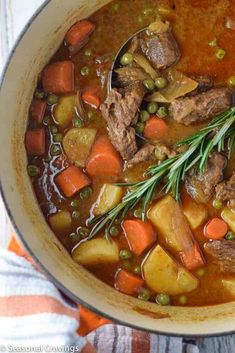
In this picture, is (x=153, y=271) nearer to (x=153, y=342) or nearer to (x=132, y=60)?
(x=153, y=342)

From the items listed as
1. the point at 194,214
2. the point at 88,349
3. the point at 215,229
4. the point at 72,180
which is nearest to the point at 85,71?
the point at 72,180

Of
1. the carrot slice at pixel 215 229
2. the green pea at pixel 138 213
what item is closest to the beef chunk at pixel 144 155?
the green pea at pixel 138 213

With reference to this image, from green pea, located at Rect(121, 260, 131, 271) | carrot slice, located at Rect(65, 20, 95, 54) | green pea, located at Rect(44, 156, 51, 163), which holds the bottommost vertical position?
green pea, located at Rect(121, 260, 131, 271)

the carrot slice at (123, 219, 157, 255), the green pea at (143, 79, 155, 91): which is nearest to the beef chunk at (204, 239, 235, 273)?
the carrot slice at (123, 219, 157, 255)

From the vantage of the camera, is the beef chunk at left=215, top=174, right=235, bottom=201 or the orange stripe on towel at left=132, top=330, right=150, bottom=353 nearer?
the beef chunk at left=215, top=174, right=235, bottom=201

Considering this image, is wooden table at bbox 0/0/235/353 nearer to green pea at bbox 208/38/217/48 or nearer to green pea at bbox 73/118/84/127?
green pea at bbox 73/118/84/127

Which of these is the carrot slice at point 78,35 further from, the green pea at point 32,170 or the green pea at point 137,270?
the green pea at point 137,270

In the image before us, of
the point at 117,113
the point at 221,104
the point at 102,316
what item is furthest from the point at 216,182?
the point at 102,316

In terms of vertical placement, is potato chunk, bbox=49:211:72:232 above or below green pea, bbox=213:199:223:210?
above
